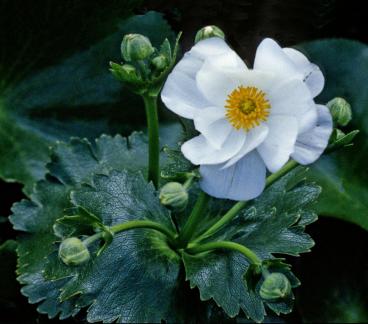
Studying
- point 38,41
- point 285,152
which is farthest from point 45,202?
point 285,152

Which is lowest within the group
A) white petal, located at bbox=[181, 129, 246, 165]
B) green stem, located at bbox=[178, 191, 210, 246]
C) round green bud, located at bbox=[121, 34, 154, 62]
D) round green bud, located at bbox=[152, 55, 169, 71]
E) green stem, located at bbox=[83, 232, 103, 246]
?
green stem, located at bbox=[178, 191, 210, 246]

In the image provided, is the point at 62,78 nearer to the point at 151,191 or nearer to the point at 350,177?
the point at 151,191

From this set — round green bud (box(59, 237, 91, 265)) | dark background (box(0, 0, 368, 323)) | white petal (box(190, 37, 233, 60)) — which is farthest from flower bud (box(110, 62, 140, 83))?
dark background (box(0, 0, 368, 323))

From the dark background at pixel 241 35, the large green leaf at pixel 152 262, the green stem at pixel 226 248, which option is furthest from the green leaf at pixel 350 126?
the green stem at pixel 226 248

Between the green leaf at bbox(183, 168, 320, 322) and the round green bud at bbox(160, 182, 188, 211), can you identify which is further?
the green leaf at bbox(183, 168, 320, 322)

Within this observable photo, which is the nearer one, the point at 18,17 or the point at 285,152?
the point at 285,152

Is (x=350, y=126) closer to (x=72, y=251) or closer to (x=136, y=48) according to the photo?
(x=136, y=48)

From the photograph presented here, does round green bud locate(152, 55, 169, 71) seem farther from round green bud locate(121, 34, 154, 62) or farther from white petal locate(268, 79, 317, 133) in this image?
white petal locate(268, 79, 317, 133)
